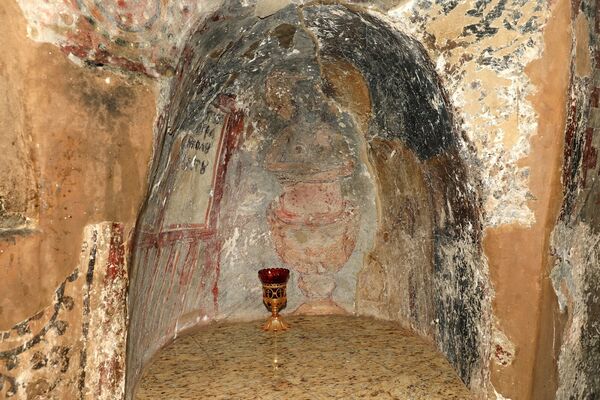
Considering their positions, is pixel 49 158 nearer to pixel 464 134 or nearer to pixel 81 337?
pixel 81 337

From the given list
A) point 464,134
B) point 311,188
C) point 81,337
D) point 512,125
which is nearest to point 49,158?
point 81,337

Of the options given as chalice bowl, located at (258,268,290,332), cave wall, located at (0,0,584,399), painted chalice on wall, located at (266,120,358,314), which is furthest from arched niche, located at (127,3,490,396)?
chalice bowl, located at (258,268,290,332)

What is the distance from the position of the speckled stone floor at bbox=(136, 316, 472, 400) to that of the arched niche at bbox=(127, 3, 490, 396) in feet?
0.41

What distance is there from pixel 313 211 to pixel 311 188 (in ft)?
0.50

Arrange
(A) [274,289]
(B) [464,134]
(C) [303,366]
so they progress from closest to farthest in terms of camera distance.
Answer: (B) [464,134]
(C) [303,366]
(A) [274,289]

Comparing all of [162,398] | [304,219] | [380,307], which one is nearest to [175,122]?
[162,398]

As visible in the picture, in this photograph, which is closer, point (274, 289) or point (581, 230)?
point (581, 230)

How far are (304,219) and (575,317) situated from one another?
201 centimetres

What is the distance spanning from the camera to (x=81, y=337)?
233 cm

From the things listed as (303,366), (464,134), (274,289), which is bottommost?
(303,366)

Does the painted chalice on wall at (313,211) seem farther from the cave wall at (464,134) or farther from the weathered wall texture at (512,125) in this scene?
the weathered wall texture at (512,125)

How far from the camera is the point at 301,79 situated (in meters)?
4.07

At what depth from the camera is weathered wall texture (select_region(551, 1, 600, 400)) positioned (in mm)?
2730

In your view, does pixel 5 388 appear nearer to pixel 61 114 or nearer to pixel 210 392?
pixel 61 114
